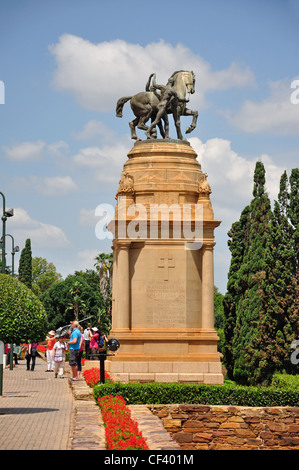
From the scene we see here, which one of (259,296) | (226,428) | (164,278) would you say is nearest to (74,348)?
(164,278)

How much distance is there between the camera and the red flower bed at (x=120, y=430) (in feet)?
38.7

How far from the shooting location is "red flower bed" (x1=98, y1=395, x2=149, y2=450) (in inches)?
464

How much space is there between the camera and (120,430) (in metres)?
12.9

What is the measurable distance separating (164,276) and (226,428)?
9.88 m

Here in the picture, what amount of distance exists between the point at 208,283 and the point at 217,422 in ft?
31.9

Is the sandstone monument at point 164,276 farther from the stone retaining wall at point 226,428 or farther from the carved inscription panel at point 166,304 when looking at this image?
the stone retaining wall at point 226,428

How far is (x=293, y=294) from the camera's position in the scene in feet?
140

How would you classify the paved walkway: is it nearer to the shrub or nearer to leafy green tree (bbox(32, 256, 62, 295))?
the shrub

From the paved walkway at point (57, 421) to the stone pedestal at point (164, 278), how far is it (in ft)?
11.0

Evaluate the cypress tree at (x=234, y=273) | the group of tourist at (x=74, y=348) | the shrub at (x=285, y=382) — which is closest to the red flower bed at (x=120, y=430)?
the group of tourist at (x=74, y=348)

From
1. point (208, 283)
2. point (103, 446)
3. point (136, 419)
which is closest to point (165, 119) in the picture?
point (208, 283)

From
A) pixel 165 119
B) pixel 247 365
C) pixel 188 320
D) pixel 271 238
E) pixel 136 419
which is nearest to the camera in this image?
pixel 136 419
